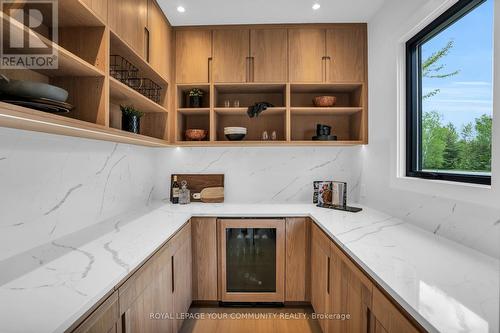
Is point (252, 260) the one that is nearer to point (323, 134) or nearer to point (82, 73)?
point (323, 134)

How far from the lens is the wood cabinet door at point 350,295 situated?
117cm

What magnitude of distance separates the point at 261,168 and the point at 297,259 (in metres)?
1.03

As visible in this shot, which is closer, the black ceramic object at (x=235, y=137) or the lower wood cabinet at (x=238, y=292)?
the lower wood cabinet at (x=238, y=292)

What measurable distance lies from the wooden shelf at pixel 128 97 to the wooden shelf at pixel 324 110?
127 cm

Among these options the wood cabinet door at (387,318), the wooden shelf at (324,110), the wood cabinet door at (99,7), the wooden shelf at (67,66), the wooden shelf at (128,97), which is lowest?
the wood cabinet door at (387,318)

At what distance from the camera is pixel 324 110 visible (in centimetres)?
252

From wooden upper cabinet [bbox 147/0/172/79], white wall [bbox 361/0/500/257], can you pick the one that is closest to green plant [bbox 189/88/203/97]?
wooden upper cabinet [bbox 147/0/172/79]

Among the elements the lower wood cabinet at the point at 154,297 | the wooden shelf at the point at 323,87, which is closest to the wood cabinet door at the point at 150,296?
the lower wood cabinet at the point at 154,297

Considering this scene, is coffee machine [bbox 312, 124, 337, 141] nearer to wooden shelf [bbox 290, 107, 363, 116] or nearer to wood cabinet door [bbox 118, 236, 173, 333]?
wooden shelf [bbox 290, 107, 363, 116]

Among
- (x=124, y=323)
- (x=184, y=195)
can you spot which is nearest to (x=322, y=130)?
(x=184, y=195)

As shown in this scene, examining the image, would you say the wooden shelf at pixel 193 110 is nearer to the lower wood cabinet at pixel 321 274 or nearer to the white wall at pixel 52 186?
the white wall at pixel 52 186

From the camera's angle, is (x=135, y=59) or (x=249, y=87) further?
(x=249, y=87)

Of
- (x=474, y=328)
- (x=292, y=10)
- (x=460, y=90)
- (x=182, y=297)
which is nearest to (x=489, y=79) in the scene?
(x=460, y=90)

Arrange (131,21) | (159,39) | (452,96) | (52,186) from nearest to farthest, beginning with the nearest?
(52,186)
(452,96)
(131,21)
(159,39)
